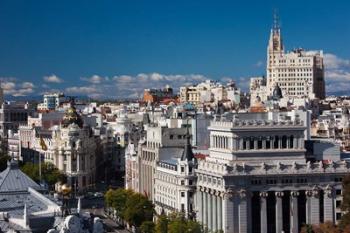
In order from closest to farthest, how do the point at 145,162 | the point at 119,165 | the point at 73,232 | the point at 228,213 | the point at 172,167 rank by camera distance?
1. the point at 73,232
2. the point at 228,213
3. the point at 172,167
4. the point at 145,162
5. the point at 119,165

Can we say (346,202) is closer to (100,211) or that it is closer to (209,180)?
(209,180)

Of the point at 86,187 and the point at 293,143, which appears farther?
the point at 86,187

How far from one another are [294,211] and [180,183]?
17473 mm

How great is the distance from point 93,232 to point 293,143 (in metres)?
51.0

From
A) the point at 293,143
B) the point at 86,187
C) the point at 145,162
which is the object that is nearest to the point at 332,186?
the point at 293,143

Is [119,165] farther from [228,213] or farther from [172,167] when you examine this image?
[228,213]

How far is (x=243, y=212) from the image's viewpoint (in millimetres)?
103375

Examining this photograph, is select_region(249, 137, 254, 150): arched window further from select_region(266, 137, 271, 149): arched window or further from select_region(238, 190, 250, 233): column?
select_region(238, 190, 250, 233): column

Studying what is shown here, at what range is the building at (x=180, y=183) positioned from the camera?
385ft

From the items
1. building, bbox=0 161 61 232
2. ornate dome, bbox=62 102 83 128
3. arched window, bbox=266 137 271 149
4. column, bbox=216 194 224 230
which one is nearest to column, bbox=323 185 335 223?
arched window, bbox=266 137 271 149

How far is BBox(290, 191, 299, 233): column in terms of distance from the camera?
104375 mm

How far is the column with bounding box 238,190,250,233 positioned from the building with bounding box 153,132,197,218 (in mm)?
12191

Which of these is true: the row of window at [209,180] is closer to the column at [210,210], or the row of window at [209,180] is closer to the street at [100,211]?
the column at [210,210]

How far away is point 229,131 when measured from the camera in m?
106
